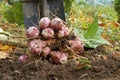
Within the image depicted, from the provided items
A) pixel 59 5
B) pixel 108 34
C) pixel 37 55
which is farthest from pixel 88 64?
pixel 108 34

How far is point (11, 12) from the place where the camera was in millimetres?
4133

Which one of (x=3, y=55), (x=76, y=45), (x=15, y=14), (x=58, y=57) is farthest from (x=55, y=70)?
(x=15, y=14)

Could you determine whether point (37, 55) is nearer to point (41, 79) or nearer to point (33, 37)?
point (33, 37)

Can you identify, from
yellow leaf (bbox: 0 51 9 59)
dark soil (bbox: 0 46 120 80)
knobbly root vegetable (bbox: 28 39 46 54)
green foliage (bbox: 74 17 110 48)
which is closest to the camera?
dark soil (bbox: 0 46 120 80)

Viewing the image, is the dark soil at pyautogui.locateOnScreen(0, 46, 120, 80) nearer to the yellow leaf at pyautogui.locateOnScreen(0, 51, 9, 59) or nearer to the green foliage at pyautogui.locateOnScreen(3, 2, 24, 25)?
the yellow leaf at pyautogui.locateOnScreen(0, 51, 9, 59)

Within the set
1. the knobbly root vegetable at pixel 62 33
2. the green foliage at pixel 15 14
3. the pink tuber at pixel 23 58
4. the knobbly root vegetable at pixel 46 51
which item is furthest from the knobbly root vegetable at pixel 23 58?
the green foliage at pixel 15 14

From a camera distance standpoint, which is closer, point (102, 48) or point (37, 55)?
point (37, 55)

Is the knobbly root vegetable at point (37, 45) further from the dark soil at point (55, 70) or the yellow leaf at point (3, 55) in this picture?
the yellow leaf at point (3, 55)

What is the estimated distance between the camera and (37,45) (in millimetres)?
2141

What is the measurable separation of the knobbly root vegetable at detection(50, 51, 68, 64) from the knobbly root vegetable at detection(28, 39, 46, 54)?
0.07 metres

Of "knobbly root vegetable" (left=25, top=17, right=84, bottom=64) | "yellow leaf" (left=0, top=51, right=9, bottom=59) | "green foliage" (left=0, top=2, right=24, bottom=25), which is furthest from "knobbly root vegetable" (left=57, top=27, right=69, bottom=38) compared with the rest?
"green foliage" (left=0, top=2, right=24, bottom=25)

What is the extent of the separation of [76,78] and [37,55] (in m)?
0.32

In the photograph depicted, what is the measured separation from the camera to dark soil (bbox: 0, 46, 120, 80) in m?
1.92

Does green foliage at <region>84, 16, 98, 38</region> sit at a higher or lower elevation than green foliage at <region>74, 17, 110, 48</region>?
higher
